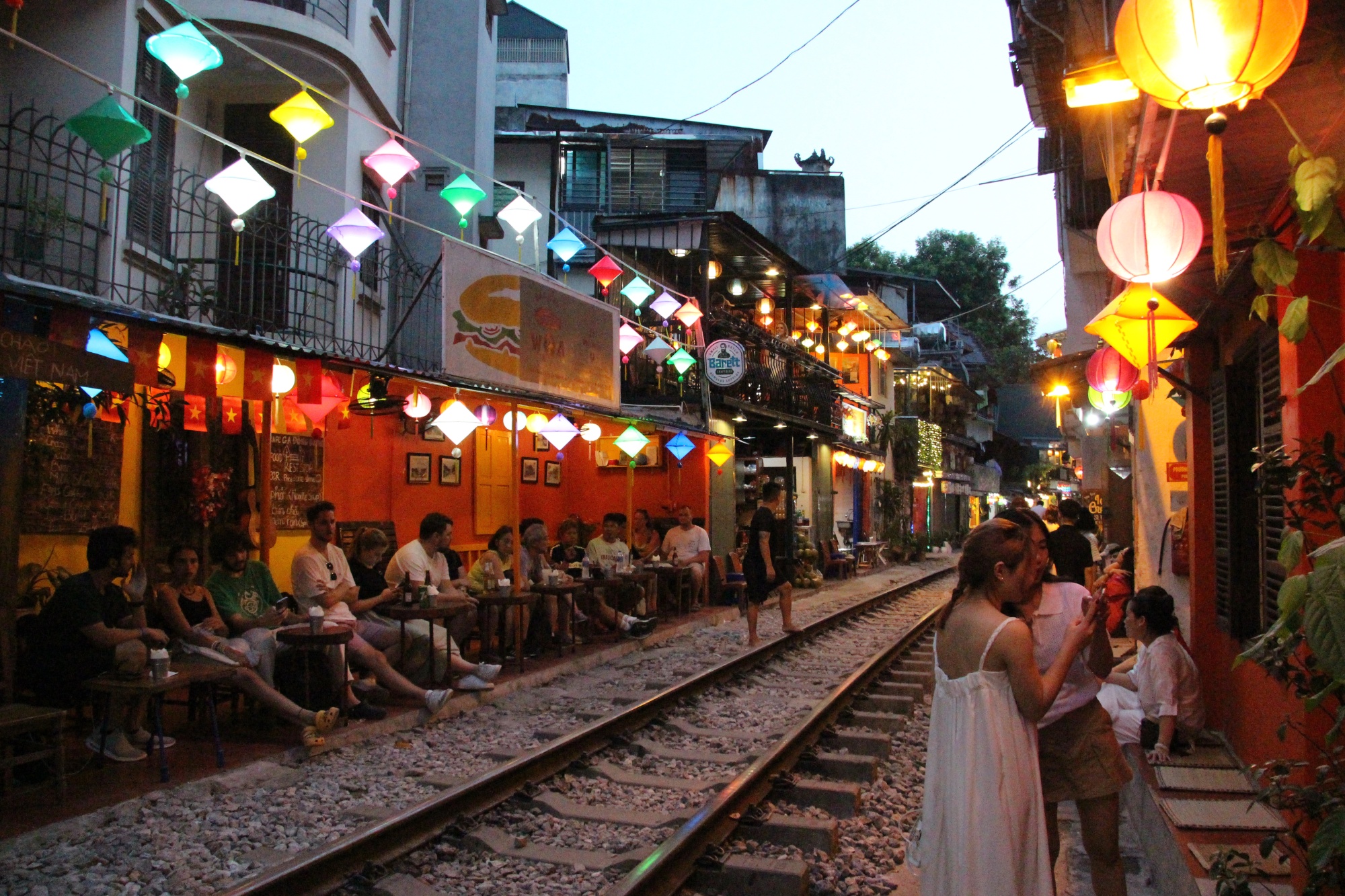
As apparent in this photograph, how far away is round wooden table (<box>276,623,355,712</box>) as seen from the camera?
735 centimetres

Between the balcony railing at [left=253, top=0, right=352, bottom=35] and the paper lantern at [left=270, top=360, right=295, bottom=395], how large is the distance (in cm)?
557

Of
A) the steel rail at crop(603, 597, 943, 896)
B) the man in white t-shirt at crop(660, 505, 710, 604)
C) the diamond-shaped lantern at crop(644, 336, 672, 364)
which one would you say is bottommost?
the steel rail at crop(603, 597, 943, 896)

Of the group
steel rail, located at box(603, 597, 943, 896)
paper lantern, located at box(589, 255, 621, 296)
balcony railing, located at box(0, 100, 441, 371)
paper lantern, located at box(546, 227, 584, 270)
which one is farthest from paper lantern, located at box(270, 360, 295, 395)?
paper lantern, located at box(589, 255, 621, 296)

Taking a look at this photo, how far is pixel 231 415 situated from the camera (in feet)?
34.2

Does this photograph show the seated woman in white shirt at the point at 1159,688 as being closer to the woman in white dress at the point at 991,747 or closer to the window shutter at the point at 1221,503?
the window shutter at the point at 1221,503

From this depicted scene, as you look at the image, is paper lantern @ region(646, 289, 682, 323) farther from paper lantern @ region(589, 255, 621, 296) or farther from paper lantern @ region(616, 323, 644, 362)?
paper lantern @ region(589, 255, 621, 296)

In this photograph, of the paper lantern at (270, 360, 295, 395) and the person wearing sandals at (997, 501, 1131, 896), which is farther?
the paper lantern at (270, 360, 295, 395)

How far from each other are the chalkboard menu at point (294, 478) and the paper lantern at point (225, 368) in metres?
3.75

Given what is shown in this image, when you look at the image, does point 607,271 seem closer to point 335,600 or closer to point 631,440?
point 631,440

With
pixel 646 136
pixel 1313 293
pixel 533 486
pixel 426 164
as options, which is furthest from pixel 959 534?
pixel 1313 293

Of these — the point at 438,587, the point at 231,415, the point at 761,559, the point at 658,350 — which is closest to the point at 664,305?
the point at 658,350

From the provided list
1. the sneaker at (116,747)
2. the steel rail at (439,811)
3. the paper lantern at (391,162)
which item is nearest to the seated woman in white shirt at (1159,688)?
the steel rail at (439,811)

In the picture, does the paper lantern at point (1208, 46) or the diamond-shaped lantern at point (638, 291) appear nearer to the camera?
the paper lantern at point (1208, 46)

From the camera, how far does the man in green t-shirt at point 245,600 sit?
7566 millimetres
